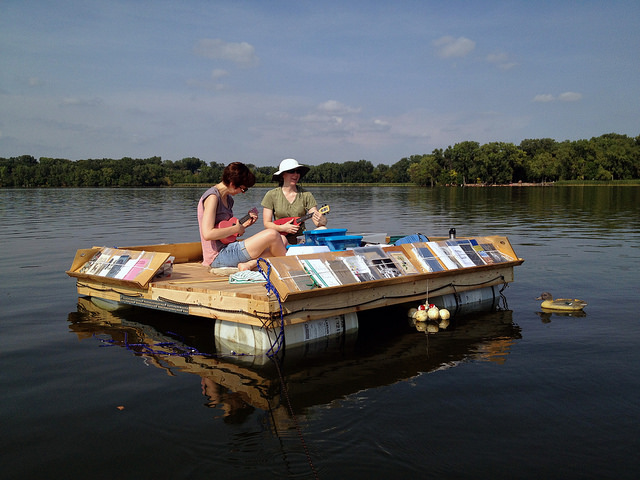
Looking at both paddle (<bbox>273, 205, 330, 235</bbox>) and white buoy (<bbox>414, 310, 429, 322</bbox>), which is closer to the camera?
white buoy (<bbox>414, 310, 429, 322</bbox>)

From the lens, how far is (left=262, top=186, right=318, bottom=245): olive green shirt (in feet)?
28.6

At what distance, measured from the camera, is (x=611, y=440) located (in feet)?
13.3

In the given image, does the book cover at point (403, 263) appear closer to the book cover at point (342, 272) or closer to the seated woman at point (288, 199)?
the book cover at point (342, 272)

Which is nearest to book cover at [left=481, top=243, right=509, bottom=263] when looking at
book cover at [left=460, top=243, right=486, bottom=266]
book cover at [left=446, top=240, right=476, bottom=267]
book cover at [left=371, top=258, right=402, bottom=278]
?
book cover at [left=460, top=243, right=486, bottom=266]

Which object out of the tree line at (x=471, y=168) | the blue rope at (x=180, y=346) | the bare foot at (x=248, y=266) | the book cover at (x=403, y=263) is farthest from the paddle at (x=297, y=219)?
the tree line at (x=471, y=168)

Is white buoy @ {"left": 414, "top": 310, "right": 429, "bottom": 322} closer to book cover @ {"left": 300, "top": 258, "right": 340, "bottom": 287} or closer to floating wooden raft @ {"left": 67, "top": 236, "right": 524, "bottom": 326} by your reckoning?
floating wooden raft @ {"left": 67, "top": 236, "right": 524, "bottom": 326}

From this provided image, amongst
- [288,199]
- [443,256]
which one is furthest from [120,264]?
[443,256]

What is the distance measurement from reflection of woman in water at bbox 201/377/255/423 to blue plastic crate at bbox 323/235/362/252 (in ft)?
8.97

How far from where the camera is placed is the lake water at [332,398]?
383 centimetres

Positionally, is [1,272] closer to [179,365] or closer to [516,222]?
[179,365]

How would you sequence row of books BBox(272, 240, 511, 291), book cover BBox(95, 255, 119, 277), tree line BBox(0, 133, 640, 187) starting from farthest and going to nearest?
tree line BBox(0, 133, 640, 187), book cover BBox(95, 255, 119, 277), row of books BBox(272, 240, 511, 291)

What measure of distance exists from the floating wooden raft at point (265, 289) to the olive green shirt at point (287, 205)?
5.04 feet

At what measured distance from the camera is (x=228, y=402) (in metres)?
4.91

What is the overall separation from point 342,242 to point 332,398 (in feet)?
9.70
